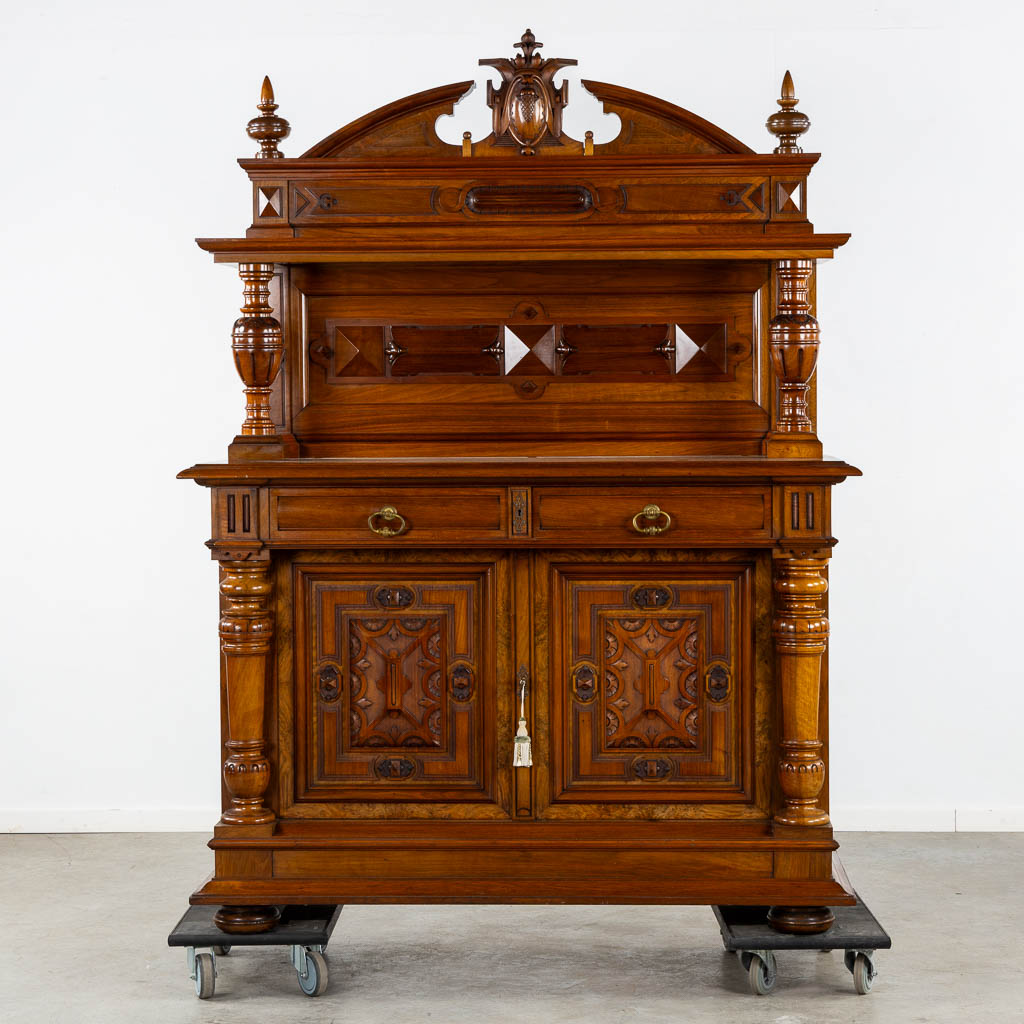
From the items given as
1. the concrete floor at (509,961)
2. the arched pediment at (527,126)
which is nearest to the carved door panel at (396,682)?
the concrete floor at (509,961)

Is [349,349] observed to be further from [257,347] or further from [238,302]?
[238,302]

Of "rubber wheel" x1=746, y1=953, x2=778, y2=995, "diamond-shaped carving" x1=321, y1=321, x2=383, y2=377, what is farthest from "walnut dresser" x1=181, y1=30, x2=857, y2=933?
"diamond-shaped carving" x1=321, y1=321, x2=383, y2=377

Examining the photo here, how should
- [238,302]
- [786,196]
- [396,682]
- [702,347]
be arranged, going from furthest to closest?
[238,302] < [702,347] < [786,196] < [396,682]

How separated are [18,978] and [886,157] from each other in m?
3.70

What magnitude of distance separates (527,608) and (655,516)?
15.8 inches

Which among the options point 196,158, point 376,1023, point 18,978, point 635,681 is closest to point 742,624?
point 635,681

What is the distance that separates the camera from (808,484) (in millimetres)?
3551

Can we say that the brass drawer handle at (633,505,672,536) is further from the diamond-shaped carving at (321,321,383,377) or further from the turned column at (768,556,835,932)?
the diamond-shaped carving at (321,321,383,377)

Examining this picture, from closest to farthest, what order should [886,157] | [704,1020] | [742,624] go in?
[704,1020] < [742,624] < [886,157]

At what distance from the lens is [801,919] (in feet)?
11.7

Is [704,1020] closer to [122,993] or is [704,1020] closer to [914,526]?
[122,993]

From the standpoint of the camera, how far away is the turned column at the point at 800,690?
3559 mm

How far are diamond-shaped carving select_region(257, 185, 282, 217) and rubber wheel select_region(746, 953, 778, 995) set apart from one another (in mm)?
2286

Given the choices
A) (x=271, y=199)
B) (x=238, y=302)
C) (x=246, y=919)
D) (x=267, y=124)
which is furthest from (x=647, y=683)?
(x=238, y=302)
